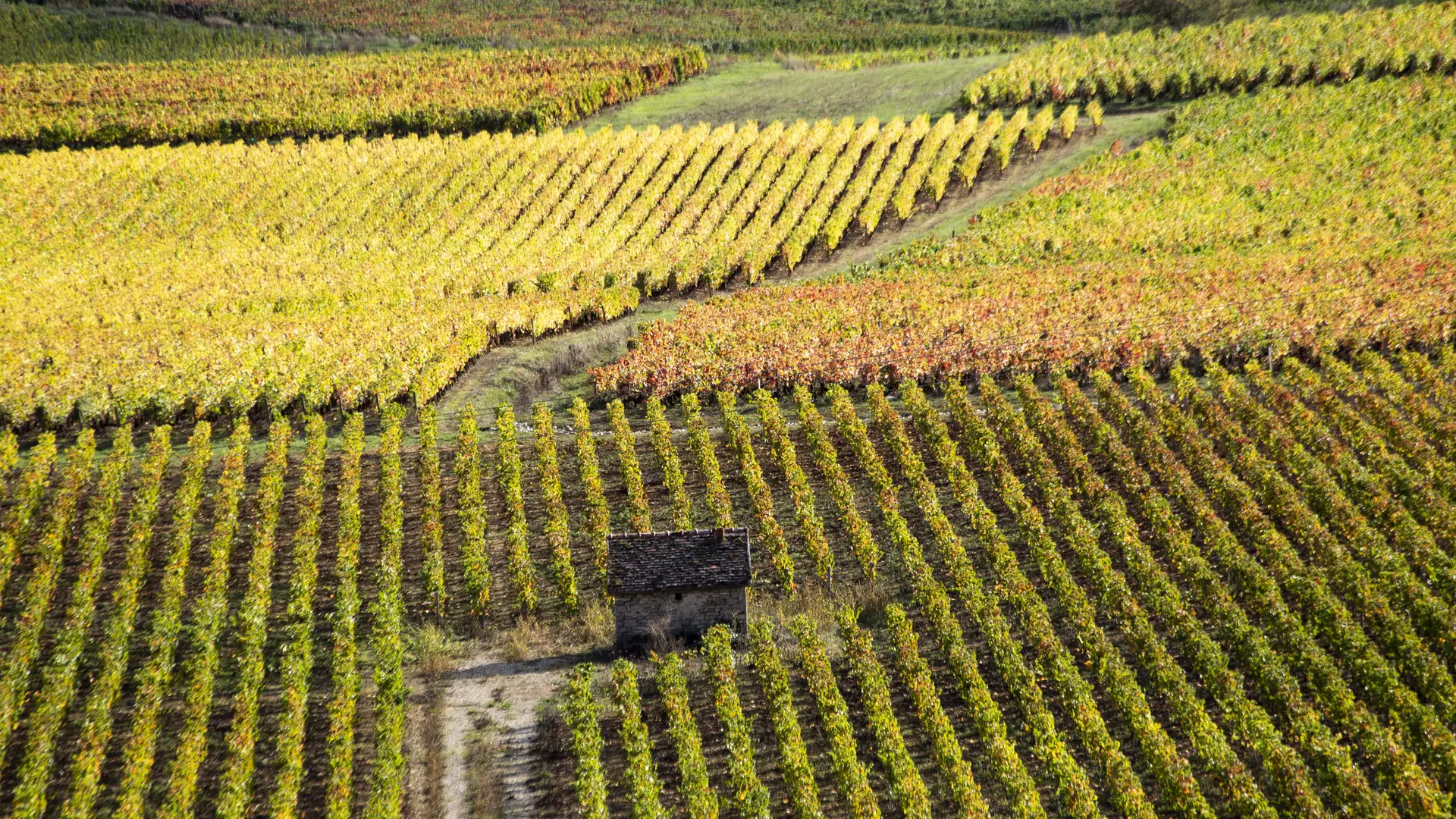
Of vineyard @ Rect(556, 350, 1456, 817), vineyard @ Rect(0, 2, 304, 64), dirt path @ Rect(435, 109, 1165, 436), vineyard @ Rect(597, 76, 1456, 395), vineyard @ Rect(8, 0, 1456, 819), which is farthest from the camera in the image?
vineyard @ Rect(0, 2, 304, 64)

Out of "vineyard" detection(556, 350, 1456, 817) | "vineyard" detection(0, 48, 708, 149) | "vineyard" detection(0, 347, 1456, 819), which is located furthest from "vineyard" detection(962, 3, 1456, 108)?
"vineyard" detection(556, 350, 1456, 817)

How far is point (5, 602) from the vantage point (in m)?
32.2

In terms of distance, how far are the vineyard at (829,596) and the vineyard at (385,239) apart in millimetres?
4645

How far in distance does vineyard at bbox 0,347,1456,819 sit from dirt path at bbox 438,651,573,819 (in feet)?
3.02

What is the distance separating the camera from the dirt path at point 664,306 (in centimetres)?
4403

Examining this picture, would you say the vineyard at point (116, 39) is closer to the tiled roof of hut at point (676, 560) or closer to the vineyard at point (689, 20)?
the vineyard at point (689, 20)

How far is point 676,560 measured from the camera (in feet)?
97.8

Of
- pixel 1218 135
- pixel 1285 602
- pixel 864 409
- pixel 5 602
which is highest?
pixel 1218 135

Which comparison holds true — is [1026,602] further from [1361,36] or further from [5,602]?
[1361,36]

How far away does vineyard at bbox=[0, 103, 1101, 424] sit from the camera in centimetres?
4406

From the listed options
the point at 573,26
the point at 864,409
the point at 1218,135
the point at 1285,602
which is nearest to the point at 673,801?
the point at 1285,602

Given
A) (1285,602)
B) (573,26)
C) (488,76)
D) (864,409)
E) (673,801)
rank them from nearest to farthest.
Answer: (673,801) → (1285,602) → (864,409) → (488,76) → (573,26)

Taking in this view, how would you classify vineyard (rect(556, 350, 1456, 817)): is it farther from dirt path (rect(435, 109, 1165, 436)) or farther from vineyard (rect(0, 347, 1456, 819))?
dirt path (rect(435, 109, 1165, 436))

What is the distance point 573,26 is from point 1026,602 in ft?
298
